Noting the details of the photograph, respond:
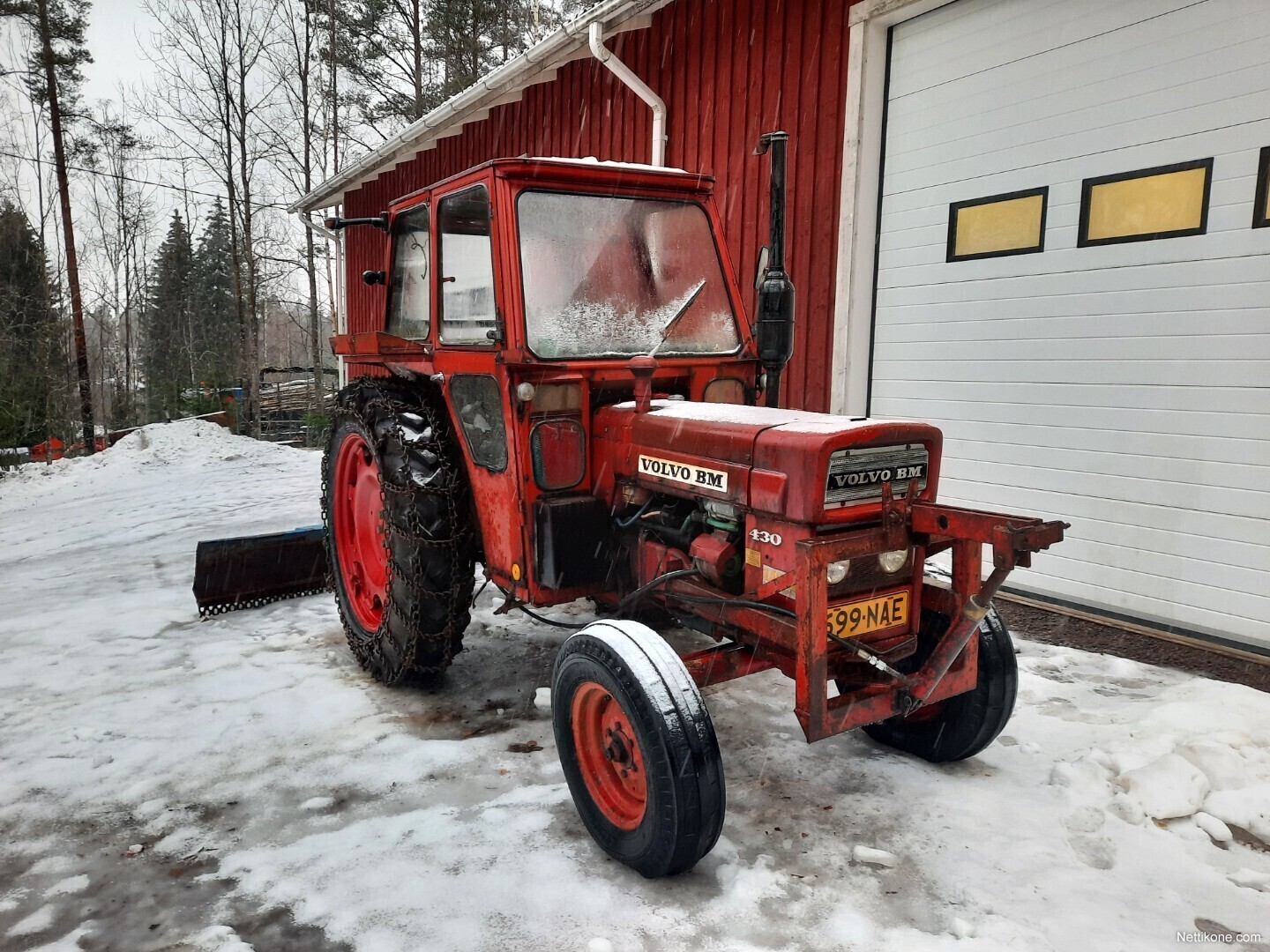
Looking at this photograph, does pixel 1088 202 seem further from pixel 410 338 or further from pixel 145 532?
pixel 145 532

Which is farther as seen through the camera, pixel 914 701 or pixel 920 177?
pixel 920 177

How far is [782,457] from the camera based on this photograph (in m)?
2.26

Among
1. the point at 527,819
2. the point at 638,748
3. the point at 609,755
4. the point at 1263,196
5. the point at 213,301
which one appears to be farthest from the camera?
the point at 213,301

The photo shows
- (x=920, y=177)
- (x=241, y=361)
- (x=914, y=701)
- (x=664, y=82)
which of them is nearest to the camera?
(x=914, y=701)

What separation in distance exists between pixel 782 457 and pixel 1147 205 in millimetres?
2948

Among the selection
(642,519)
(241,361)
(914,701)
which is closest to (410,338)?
(642,519)

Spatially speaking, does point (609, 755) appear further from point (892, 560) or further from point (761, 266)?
point (761, 266)

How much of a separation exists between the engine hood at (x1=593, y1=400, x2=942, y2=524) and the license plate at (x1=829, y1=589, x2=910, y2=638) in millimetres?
271

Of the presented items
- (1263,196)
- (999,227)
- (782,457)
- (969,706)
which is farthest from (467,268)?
(1263,196)

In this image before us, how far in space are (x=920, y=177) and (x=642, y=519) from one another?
3304 millimetres

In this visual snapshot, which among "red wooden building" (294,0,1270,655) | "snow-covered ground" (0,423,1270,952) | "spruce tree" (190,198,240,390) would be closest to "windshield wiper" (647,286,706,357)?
"snow-covered ground" (0,423,1270,952)

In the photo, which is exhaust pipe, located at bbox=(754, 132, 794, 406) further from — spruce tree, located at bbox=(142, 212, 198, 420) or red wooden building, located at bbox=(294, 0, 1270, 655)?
spruce tree, located at bbox=(142, 212, 198, 420)

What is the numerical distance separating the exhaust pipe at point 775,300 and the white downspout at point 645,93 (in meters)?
3.35

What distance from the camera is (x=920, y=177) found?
4.95m
